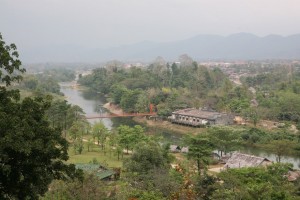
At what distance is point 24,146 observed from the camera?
7.11 m

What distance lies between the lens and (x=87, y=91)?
7775 centimetres

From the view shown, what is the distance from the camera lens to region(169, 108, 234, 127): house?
39312 millimetres

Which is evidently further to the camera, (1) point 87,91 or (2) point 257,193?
(1) point 87,91

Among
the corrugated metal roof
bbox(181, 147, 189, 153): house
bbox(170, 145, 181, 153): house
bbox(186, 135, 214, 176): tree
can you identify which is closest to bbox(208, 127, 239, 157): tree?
bbox(181, 147, 189, 153): house

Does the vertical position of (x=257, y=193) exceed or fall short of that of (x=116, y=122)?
it exceeds it

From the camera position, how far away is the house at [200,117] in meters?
39.3

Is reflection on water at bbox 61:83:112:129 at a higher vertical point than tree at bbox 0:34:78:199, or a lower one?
lower

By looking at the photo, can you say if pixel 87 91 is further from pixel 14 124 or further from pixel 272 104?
pixel 14 124

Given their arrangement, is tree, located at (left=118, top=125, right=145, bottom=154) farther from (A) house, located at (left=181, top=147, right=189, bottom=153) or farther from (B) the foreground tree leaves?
(B) the foreground tree leaves

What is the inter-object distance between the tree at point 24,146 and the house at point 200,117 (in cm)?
3169

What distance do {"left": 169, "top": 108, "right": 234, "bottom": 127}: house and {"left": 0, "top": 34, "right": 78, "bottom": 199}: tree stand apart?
104 ft

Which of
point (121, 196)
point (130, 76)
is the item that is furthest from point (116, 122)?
point (121, 196)

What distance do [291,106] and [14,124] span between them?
37487 millimetres

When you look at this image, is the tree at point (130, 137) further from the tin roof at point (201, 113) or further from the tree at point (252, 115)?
the tree at point (252, 115)
